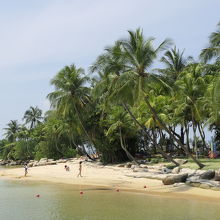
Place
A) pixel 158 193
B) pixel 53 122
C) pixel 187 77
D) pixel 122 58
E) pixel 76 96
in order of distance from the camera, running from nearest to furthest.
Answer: pixel 158 193 → pixel 122 58 → pixel 187 77 → pixel 76 96 → pixel 53 122

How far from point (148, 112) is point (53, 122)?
2302 cm

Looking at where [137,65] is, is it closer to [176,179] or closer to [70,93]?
[176,179]

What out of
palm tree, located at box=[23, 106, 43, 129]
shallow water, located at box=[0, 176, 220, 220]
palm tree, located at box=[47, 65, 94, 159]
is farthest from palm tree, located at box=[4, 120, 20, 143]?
shallow water, located at box=[0, 176, 220, 220]

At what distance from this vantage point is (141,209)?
15.4 meters

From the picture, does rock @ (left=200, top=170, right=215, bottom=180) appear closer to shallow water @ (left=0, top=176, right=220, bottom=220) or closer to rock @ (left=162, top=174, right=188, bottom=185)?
rock @ (left=162, top=174, right=188, bottom=185)

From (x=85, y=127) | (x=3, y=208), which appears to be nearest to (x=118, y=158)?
(x=85, y=127)

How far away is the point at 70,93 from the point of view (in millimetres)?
38188

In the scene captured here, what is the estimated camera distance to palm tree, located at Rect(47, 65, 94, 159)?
3816cm

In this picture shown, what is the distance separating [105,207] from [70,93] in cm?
2325

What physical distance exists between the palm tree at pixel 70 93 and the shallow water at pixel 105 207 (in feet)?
59.3

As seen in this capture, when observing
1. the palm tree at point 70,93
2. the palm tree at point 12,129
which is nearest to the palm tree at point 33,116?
the palm tree at point 12,129

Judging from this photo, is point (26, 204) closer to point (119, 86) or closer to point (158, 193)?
point (158, 193)

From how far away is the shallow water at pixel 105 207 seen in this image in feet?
46.2

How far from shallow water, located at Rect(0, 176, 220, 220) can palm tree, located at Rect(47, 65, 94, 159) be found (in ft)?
59.3
